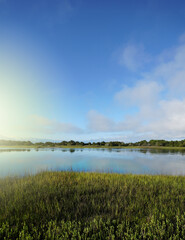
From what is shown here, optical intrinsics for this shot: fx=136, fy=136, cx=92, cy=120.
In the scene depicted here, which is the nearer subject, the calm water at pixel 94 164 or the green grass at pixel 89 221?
the green grass at pixel 89 221

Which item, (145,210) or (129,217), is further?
(145,210)

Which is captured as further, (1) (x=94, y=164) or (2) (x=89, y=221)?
(1) (x=94, y=164)

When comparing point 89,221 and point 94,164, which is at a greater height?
point 89,221

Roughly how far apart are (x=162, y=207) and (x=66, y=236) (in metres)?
4.06

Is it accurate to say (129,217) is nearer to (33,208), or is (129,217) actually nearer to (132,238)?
(132,238)

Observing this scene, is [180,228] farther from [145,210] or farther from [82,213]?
[82,213]

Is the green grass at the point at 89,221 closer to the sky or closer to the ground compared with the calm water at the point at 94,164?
closer to the sky

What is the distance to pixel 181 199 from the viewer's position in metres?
6.49

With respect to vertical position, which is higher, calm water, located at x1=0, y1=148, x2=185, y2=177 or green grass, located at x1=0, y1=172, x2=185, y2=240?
green grass, located at x1=0, y1=172, x2=185, y2=240

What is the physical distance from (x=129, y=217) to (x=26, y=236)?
324cm

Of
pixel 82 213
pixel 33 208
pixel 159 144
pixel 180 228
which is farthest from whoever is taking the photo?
pixel 159 144

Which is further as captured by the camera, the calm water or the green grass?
the calm water

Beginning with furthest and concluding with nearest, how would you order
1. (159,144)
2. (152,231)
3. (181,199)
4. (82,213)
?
(159,144), (181,199), (82,213), (152,231)

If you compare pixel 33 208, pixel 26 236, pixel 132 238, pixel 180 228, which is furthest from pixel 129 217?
pixel 33 208
